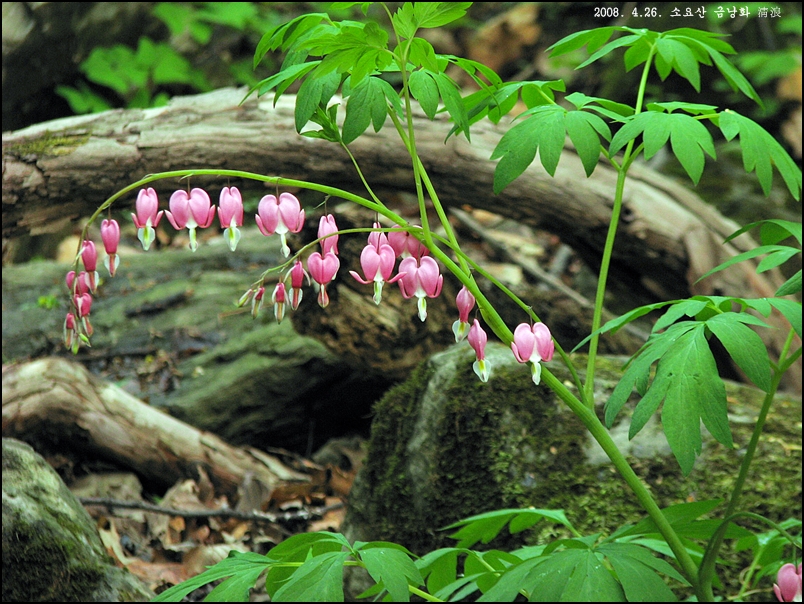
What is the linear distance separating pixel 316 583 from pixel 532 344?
62 cm

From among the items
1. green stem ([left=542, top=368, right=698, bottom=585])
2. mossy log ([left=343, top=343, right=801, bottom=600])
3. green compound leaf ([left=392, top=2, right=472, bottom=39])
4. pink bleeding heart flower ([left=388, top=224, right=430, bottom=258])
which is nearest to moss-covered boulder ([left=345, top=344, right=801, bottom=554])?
mossy log ([left=343, top=343, right=801, bottom=600])

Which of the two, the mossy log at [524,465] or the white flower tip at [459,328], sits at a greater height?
the white flower tip at [459,328]

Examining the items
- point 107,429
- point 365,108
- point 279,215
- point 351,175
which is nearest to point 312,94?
point 365,108

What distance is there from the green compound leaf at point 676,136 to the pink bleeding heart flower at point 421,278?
1.44 feet

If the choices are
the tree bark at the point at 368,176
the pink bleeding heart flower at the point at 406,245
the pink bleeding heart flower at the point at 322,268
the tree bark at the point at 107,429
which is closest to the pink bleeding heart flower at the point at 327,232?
the pink bleeding heart flower at the point at 322,268

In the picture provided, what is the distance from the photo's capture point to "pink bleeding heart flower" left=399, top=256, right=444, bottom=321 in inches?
57.4

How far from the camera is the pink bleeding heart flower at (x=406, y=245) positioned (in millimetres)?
1544

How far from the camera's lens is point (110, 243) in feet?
4.99

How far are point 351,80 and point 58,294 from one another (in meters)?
4.15

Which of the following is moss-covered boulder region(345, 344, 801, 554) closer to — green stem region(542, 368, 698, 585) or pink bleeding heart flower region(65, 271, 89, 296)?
green stem region(542, 368, 698, 585)

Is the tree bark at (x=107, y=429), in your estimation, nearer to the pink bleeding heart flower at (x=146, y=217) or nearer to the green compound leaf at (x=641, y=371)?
the pink bleeding heart flower at (x=146, y=217)

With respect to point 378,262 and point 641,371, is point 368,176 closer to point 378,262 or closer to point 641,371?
point 378,262

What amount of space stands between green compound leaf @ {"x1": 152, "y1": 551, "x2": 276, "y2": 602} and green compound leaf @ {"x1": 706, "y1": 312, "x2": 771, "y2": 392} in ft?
3.21

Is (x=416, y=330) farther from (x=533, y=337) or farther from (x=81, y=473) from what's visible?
(x=533, y=337)
